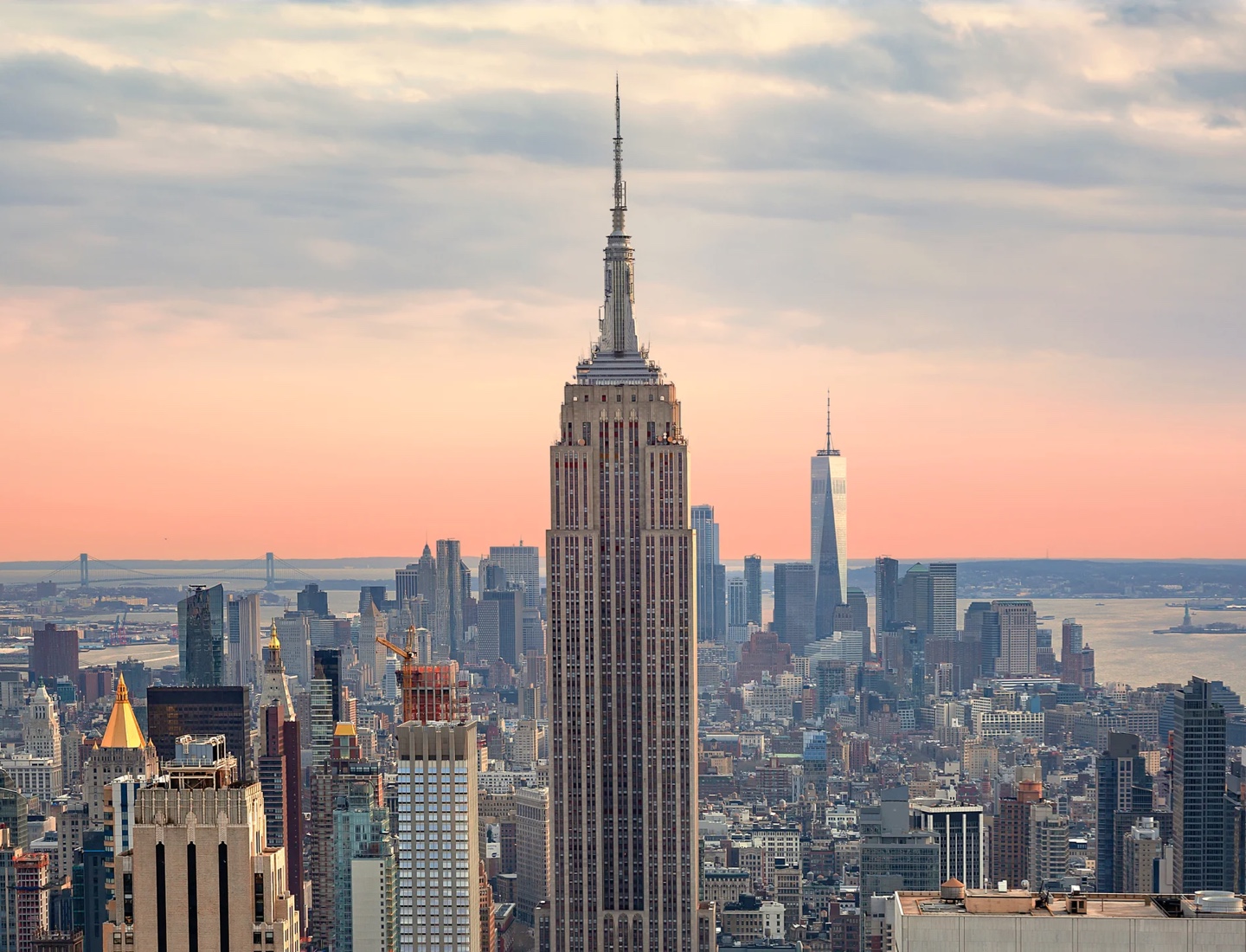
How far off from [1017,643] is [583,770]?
1906 inches

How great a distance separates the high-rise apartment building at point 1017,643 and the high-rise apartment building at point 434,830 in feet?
155

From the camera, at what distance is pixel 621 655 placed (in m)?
45.8

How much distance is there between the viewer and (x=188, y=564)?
52.3 metres

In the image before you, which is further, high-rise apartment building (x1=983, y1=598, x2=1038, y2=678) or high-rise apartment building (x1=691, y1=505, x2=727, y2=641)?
high-rise apartment building (x1=983, y1=598, x2=1038, y2=678)

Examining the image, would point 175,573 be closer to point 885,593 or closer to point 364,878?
point 364,878

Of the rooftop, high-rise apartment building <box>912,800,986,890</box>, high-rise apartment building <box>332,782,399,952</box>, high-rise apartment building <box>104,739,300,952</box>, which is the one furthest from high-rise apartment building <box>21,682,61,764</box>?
the rooftop

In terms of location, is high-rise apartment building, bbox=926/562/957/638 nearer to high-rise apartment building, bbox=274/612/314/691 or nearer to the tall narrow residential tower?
the tall narrow residential tower

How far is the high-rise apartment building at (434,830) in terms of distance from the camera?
3997 centimetres

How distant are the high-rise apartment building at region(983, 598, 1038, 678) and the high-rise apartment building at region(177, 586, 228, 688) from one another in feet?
107

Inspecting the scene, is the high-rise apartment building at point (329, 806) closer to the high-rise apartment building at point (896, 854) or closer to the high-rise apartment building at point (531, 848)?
the high-rise apartment building at point (531, 848)

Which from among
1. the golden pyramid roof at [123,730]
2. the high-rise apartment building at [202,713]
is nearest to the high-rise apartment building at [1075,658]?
the high-rise apartment building at [202,713]

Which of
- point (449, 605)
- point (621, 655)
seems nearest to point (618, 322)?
point (621, 655)

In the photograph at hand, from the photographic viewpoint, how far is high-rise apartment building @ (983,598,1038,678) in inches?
3401

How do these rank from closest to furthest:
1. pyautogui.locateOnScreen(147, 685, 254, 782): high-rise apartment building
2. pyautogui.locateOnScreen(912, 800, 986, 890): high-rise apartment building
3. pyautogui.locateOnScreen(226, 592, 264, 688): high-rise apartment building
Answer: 1. pyautogui.locateOnScreen(912, 800, 986, 890): high-rise apartment building
2. pyautogui.locateOnScreen(147, 685, 254, 782): high-rise apartment building
3. pyautogui.locateOnScreen(226, 592, 264, 688): high-rise apartment building
